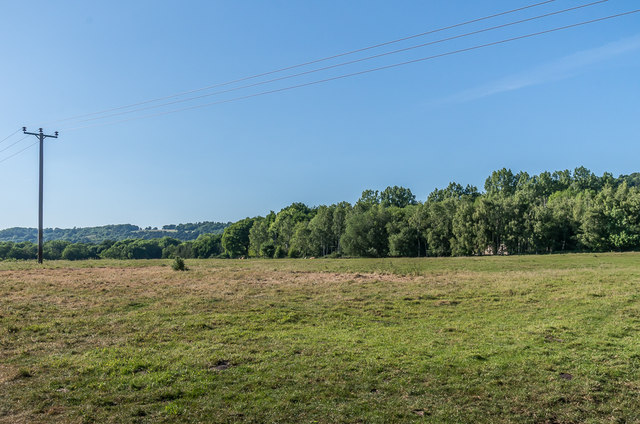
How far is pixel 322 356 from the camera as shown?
1492 centimetres

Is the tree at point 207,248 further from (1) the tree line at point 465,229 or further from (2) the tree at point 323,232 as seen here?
(2) the tree at point 323,232

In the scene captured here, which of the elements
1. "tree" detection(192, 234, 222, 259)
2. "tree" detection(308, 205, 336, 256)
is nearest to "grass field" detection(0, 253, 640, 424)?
"tree" detection(308, 205, 336, 256)

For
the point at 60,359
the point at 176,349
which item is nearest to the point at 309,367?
the point at 176,349

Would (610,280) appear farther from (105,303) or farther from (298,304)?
(105,303)

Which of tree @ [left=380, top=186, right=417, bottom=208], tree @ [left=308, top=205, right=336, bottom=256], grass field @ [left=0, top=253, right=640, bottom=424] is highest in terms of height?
tree @ [left=380, top=186, right=417, bottom=208]

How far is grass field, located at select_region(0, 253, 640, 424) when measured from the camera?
10414 millimetres

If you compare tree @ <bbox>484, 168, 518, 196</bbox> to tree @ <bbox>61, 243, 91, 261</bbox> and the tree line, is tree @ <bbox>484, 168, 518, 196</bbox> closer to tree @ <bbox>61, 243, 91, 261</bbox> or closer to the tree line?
the tree line

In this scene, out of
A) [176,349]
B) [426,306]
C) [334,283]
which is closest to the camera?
[176,349]

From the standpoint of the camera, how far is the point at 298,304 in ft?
84.6

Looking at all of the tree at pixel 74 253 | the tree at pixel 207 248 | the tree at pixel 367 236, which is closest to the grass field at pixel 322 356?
the tree at pixel 367 236

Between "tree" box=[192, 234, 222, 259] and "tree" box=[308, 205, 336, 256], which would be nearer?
"tree" box=[308, 205, 336, 256]

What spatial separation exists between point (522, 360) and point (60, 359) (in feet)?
53.2

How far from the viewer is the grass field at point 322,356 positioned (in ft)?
34.2

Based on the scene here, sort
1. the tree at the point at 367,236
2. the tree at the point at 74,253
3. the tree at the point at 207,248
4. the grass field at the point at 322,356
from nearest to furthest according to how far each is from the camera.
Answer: the grass field at the point at 322,356, the tree at the point at 367,236, the tree at the point at 74,253, the tree at the point at 207,248
